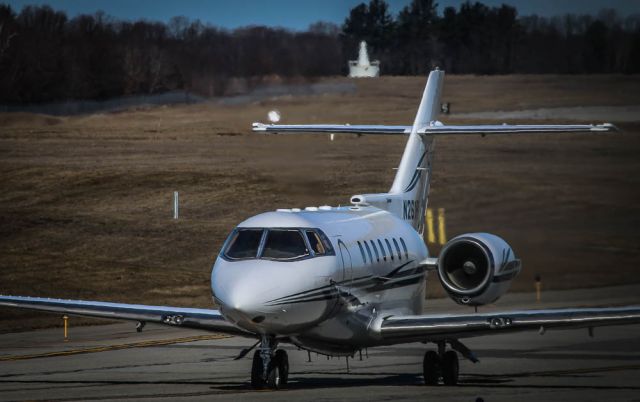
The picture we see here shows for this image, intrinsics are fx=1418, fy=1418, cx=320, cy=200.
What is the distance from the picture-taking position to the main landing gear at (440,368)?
2441 cm

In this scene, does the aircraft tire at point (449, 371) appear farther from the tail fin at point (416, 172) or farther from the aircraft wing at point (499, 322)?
the tail fin at point (416, 172)

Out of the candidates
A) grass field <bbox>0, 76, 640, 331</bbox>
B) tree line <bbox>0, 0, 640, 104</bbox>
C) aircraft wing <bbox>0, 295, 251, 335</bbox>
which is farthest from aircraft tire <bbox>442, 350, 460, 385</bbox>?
tree line <bbox>0, 0, 640, 104</bbox>

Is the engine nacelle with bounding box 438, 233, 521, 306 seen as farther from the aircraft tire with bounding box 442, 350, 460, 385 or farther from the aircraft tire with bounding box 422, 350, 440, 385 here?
the aircraft tire with bounding box 422, 350, 440, 385

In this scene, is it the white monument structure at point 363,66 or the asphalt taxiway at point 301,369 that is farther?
the white monument structure at point 363,66

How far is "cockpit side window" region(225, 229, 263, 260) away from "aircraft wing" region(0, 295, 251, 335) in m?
1.64

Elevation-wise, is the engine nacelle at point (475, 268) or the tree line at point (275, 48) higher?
the tree line at point (275, 48)

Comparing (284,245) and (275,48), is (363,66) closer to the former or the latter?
(275,48)

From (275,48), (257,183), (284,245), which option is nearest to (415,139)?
(284,245)

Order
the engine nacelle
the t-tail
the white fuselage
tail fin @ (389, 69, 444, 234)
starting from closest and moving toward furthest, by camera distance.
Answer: the white fuselage, the engine nacelle, the t-tail, tail fin @ (389, 69, 444, 234)

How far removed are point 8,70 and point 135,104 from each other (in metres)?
6.49

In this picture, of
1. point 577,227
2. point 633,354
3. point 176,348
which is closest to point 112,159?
point 577,227

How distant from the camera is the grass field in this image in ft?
150

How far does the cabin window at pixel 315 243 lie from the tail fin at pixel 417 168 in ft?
22.2

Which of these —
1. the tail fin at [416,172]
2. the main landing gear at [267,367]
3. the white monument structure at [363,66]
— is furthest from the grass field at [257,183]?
the main landing gear at [267,367]
